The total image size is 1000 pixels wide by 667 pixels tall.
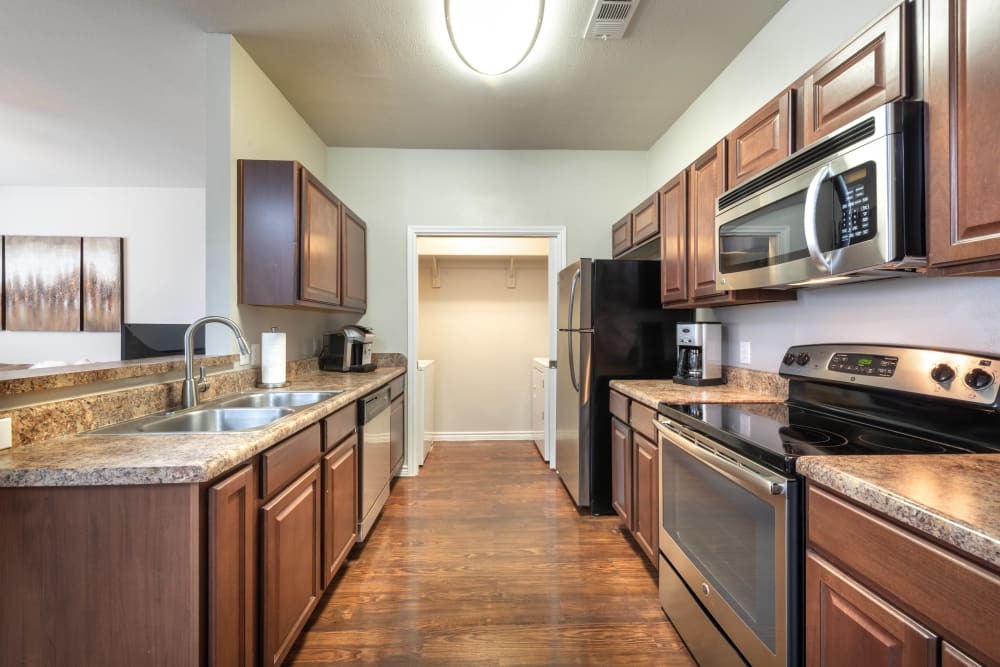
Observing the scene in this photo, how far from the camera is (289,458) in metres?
1.46

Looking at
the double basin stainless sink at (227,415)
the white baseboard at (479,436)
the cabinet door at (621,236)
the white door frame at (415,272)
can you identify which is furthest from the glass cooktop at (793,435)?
the white baseboard at (479,436)

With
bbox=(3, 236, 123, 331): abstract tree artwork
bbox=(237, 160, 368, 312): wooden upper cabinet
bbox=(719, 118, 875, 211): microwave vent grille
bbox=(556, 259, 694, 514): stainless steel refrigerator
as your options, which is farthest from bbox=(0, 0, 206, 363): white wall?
bbox=(719, 118, 875, 211): microwave vent grille

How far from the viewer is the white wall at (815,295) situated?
1.23 metres

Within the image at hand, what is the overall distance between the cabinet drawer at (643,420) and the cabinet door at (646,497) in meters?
0.04

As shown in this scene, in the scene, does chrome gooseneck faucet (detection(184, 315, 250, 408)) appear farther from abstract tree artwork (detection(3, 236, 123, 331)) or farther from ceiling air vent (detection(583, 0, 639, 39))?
abstract tree artwork (detection(3, 236, 123, 331))

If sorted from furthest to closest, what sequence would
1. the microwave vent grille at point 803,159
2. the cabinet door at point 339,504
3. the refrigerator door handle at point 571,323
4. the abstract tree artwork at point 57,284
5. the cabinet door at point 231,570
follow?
the abstract tree artwork at point 57,284
the refrigerator door handle at point 571,323
the cabinet door at point 339,504
the microwave vent grille at point 803,159
the cabinet door at point 231,570

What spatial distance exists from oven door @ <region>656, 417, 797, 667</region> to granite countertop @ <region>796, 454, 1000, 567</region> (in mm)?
160

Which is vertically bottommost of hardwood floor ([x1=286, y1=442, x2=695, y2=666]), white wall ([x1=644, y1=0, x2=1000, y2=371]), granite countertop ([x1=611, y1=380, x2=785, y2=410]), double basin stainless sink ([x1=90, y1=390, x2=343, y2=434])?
hardwood floor ([x1=286, y1=442, x2=695, y2=666])

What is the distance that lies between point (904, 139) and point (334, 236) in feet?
8.31

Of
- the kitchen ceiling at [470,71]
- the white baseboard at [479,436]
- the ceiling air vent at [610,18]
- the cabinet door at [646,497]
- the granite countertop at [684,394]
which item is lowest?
the white baseboard at [479,436]

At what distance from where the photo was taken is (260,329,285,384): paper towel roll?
2.21 m

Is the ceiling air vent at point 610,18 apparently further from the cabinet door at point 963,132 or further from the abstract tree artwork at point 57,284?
the abstract tree artwork at point 57,284

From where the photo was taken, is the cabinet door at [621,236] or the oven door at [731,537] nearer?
the oven door at [731,537]

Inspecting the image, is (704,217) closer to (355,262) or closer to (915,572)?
(915,572)
